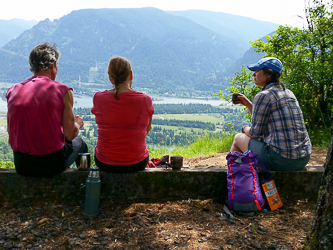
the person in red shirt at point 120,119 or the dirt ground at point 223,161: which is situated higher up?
the person in red shirt at point 120,119

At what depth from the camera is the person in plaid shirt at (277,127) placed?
2889mm

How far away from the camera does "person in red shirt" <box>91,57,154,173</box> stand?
9.30 ft

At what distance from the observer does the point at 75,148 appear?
3051 mm

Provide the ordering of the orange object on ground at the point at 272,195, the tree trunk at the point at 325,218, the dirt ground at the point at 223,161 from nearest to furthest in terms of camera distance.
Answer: the tree trunk at the point at 325,218
the orange object on ground at the point at 272,195
the dirt ground at the point at 223,161

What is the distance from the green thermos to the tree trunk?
164 cm

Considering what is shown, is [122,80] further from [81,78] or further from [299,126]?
[81,78]

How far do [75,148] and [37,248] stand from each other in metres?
1.07

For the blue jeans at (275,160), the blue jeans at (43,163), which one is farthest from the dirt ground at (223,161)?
the blue jeans at (43,163)

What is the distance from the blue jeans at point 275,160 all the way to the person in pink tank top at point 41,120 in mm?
1760

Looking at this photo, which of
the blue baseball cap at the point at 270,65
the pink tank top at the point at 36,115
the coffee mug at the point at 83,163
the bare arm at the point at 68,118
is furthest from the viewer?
the blue baseball cap at the point at 270,65

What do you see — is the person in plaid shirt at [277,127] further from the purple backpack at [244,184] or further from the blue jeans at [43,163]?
the blue jeans at [43,163]

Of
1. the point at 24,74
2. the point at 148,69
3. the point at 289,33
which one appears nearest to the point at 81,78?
the point at 24,74

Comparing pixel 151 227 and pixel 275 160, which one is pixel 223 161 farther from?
pixel 151 227

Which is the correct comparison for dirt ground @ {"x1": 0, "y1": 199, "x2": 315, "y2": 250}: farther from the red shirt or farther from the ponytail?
the ponytail
